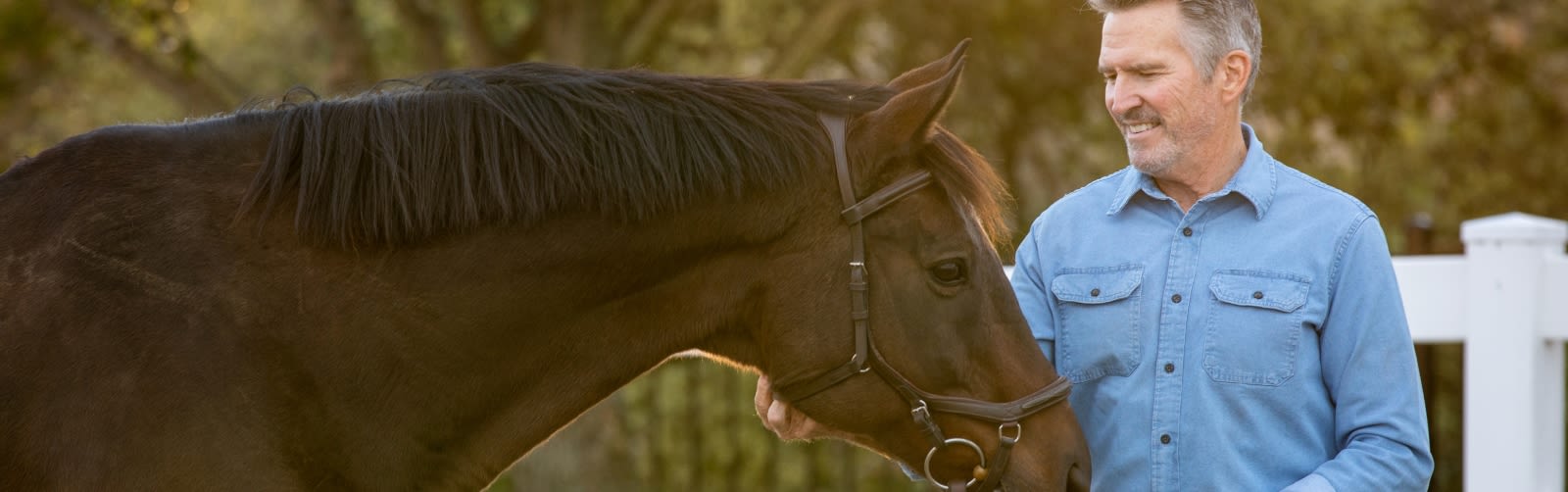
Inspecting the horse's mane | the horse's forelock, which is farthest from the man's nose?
the horse's mane

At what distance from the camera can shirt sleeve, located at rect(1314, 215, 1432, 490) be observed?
2475 millimetres

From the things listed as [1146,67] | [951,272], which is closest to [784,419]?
[951,272]

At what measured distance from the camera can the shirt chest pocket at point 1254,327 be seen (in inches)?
100

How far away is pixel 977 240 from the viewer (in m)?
2.63

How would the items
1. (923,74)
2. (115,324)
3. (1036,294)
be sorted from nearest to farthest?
(115,324) < (923,74) < (1036,294)

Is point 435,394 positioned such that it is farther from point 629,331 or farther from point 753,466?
point 753,466

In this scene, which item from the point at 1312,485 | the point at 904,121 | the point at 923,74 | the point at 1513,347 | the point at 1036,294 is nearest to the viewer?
the point at 1312,485

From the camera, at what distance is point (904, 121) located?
8.41 ft

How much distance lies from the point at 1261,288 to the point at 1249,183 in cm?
22

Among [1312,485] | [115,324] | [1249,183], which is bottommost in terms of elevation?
[1312,485]

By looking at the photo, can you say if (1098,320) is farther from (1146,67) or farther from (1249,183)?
(1146,67)

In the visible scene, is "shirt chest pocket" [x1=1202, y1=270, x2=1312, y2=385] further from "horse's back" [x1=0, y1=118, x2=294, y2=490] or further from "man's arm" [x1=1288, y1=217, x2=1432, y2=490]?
"horse's back" [x1=0, y1=118, x2=294, y2=490]

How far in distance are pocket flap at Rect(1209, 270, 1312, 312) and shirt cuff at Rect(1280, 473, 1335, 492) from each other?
1.05 feet

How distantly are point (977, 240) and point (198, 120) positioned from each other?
5.05 feet
